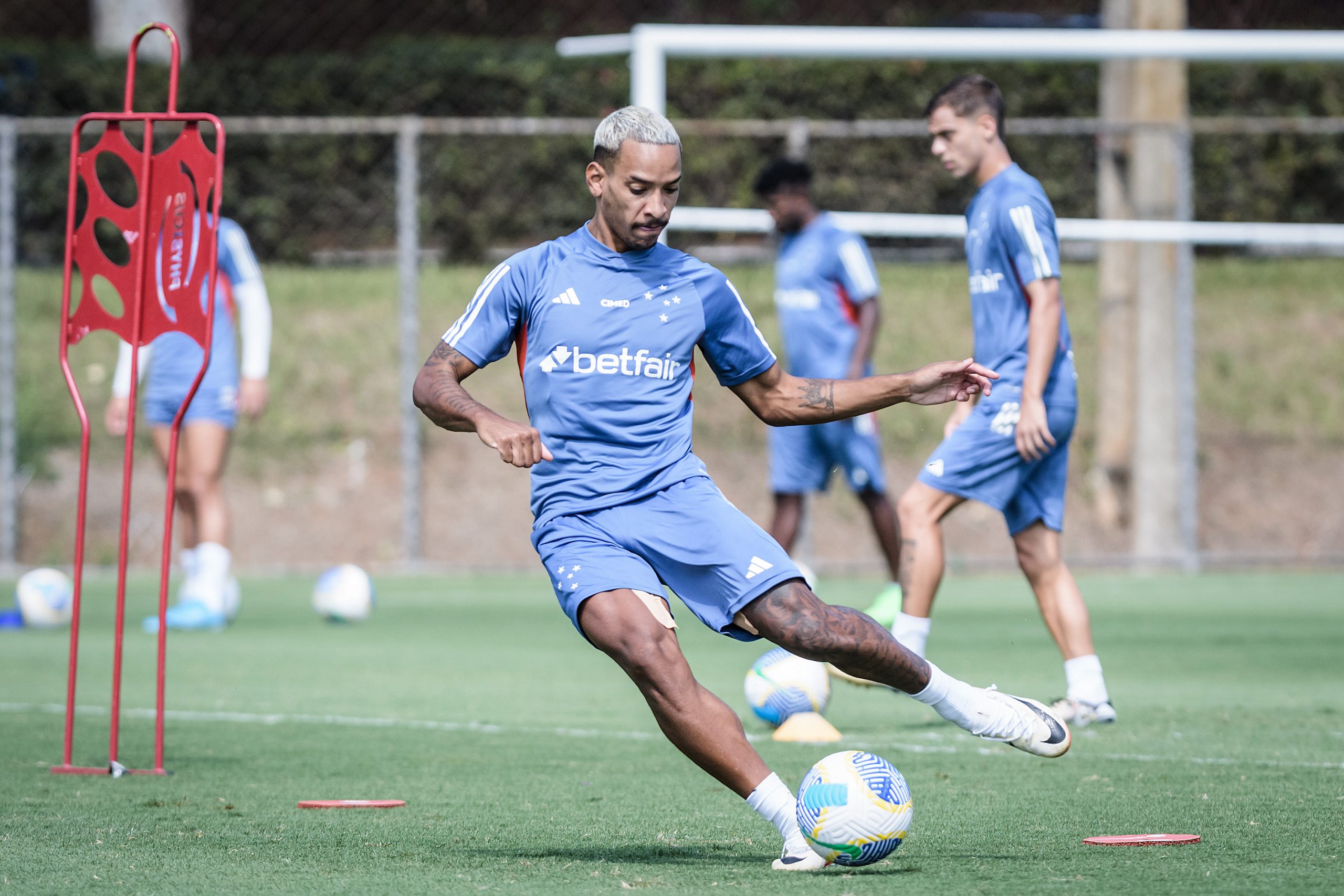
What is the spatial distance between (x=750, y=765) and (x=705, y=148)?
42.0 feet

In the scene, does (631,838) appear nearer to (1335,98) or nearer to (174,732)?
(174,732)

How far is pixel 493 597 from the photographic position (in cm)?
1284

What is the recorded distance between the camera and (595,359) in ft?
14.7

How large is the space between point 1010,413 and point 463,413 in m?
2.93

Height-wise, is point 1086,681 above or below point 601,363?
below

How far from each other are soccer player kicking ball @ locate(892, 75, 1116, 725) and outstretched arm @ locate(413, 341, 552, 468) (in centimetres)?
261

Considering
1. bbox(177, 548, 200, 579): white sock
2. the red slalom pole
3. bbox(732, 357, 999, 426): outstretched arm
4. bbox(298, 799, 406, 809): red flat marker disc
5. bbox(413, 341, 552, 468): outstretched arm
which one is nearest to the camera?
bbox(413, 341, 552, 468): outstretched arm

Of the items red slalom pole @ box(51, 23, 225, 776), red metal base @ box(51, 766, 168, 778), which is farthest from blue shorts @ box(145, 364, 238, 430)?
red metal base @ box(51, 766, 168, 778)

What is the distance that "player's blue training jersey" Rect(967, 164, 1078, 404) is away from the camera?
656 cm

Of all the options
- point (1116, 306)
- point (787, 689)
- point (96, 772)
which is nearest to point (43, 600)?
point (96, 772)

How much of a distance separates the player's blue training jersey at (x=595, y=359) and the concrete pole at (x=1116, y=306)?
36.0ft

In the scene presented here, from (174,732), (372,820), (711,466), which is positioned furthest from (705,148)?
(372,820)

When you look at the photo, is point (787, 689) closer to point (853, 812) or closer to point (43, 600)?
point (853, 812)

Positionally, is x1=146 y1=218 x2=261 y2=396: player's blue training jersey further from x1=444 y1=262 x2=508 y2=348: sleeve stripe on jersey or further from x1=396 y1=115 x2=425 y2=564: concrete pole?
x1=444 y1=262 x2=508 y2=348: sleeve stripe on jersey
